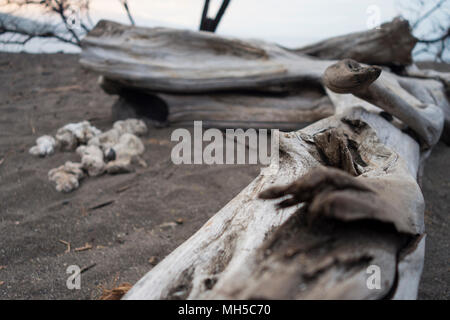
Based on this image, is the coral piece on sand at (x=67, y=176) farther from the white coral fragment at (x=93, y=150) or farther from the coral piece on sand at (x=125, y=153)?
the coral piece on sand at (x=125, y=153)

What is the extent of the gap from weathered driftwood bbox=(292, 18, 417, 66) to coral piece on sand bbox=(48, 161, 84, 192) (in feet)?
10.4

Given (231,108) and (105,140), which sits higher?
(231,108)

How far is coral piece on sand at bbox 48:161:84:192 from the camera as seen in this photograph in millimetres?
2762

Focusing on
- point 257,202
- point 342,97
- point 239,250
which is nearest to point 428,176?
point 342,97

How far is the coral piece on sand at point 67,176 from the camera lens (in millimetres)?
2762

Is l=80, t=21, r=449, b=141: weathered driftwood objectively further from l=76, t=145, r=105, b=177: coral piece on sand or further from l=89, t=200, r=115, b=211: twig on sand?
l=89, t=200, r=115, b=211: twig on sand

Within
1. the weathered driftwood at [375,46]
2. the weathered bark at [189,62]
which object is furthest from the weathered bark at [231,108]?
the weathered driftwood at [375,46]

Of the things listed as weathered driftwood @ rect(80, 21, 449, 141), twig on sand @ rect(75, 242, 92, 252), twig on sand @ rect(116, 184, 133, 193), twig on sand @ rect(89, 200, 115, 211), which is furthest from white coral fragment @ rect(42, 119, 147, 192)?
twig on sand @ rect(75, 242, 92, 252)

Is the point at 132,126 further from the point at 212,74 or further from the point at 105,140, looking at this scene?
the point at 212,74

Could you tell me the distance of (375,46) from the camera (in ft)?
13.1

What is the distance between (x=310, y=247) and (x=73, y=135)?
340cm

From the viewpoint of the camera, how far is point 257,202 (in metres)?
1.29

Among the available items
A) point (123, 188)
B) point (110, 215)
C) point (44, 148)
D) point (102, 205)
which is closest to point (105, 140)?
point (44, 148)
